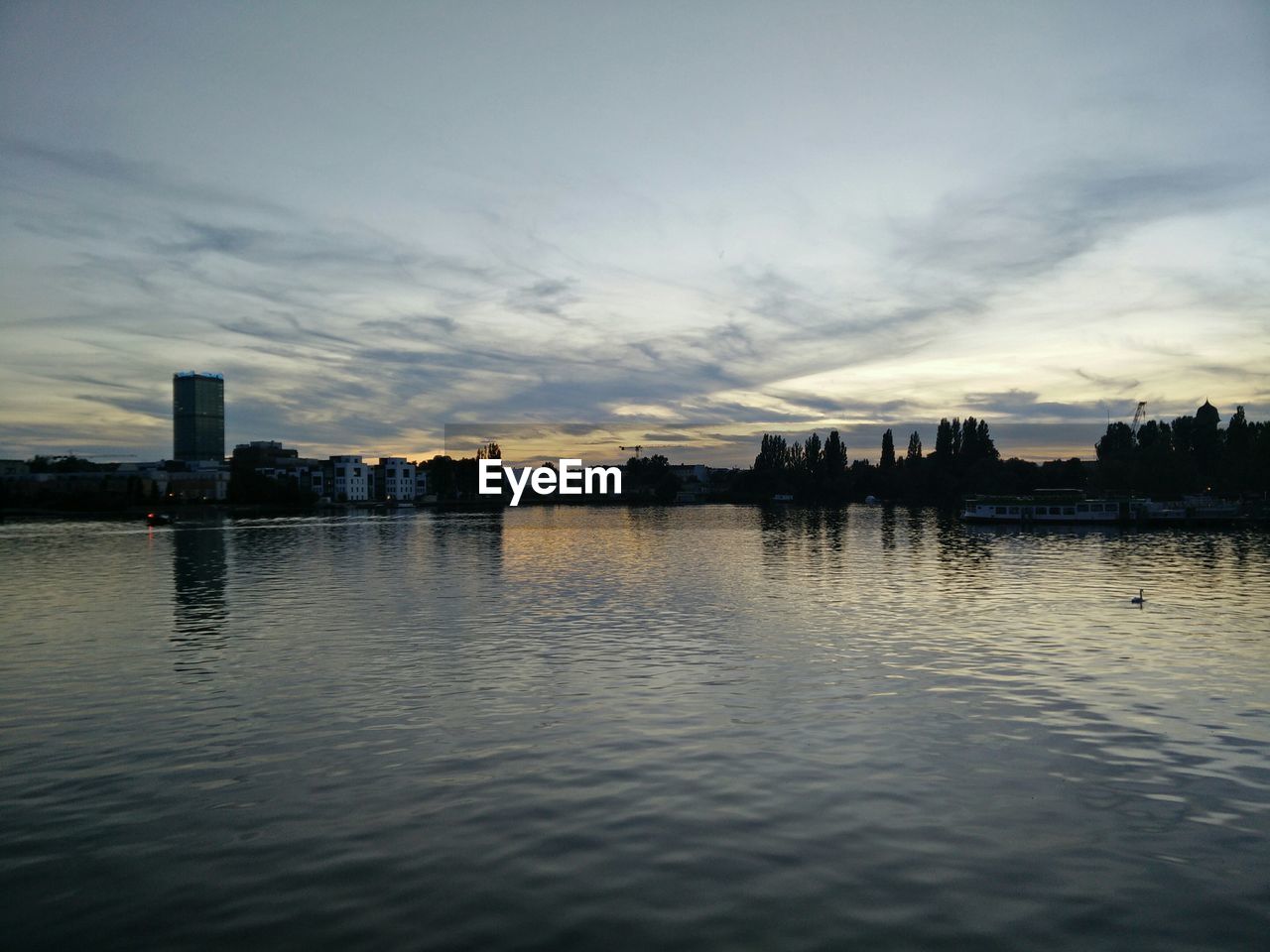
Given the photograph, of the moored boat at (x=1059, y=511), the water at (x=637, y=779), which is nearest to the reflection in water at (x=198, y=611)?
the water at (x=637, y=779)

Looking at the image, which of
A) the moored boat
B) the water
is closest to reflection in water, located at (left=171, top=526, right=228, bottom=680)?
the water

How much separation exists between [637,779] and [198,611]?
A: 36.8 meters

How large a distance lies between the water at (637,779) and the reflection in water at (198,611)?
0.38 metres

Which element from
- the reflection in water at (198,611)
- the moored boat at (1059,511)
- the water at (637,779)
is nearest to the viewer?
the water at (637,779)

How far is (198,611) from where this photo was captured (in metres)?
→ 46.0

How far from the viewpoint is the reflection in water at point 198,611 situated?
3219 cm

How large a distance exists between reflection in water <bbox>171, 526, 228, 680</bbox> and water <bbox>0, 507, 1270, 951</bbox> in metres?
0.38

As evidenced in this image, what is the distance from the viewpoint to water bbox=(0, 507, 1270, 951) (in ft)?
40.9

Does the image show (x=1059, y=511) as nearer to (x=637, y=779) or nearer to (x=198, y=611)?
(x=198, y=611)

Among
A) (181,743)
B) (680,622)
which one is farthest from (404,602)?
(181,743)

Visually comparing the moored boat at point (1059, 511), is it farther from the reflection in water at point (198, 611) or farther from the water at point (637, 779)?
the reflection in water at point (198, 611)

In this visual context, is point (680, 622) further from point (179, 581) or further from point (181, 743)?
point (179, 581)

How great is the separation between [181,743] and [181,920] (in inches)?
397

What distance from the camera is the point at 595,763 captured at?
1950 cm
